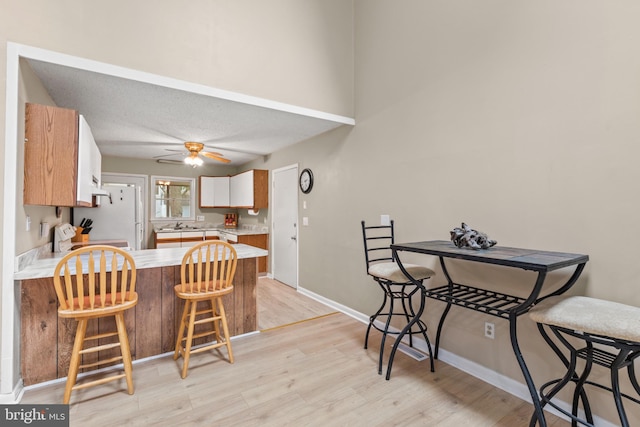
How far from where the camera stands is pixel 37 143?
2.07 metres

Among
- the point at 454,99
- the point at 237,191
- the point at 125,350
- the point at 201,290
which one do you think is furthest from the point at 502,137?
the point at 237,191

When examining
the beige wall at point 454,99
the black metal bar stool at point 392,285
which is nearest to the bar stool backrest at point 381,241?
the black metal bar stool at point 392,285

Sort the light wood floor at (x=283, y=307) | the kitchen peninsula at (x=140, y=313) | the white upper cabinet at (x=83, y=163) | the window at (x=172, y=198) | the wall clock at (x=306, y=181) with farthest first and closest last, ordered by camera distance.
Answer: the window at (x=172, y=198) → the wall clock at (x=306, y=181) → the light wood floor at (x=283, y=307) → the white upper cabinet at (x=83, y=163) → the kitchen peninsula at (x=140, y=313)

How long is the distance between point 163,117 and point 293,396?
116 inches

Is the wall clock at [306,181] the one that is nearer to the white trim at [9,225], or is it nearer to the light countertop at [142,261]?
the light countertop at [142,261]

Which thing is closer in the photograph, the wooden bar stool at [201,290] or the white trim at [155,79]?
the white trim at [155,79]

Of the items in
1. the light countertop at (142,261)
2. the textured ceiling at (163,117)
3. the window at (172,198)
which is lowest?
the light countertop at (142,261)

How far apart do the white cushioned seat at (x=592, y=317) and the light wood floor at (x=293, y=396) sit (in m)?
0.82

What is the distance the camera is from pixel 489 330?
223cm

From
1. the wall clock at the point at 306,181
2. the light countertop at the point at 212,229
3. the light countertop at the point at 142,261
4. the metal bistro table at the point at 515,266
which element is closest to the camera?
the metal bistro table at the point at 515,266

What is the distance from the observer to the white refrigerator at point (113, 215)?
4.64 metres

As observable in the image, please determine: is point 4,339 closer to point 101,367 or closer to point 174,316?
point 101,367

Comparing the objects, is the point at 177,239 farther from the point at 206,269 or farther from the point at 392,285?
the point at 392,285

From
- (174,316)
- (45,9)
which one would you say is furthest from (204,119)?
(174,316)
